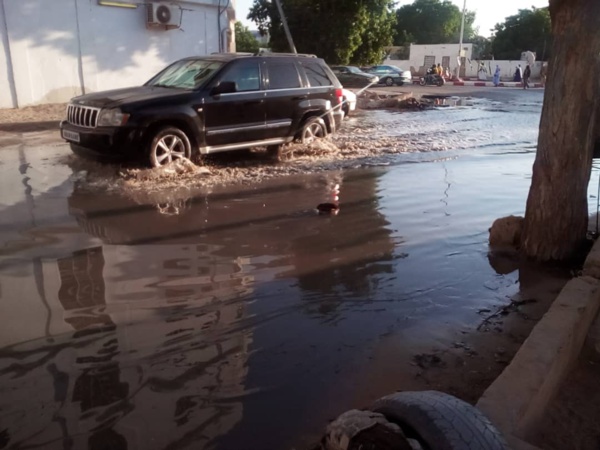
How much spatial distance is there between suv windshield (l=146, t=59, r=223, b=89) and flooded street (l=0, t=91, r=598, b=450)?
4.80 ft

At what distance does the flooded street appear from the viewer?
301 cm

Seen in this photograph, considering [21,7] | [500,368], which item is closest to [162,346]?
[500,368]

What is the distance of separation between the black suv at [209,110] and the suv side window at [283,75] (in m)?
0.02

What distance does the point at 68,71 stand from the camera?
16.2 meters

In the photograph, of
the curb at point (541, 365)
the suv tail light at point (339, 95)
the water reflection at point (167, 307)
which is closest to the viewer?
the curb at point (541, 365)

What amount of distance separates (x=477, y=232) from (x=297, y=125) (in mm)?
4533

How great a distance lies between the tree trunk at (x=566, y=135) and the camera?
16.3ft

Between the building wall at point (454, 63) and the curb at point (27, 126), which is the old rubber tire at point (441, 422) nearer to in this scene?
the curb at point (27, 126)

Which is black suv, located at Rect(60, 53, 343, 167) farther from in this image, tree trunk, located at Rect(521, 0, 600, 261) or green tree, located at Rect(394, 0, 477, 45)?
green tree, located at Rect(394, 0, 477, 45)

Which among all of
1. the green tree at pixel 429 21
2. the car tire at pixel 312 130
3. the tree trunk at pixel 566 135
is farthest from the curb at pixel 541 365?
the green tree at pixel 429 21

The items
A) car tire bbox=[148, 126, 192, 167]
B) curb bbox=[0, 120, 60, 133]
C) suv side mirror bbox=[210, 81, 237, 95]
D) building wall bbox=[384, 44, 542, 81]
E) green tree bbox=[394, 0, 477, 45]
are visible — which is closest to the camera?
car tire bbox=[148, 126, 192, 167]

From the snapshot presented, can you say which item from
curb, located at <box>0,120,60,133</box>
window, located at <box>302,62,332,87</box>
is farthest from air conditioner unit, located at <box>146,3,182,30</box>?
window, located at <box>302,62,332,87</box>

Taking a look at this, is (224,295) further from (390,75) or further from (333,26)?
(390,75)

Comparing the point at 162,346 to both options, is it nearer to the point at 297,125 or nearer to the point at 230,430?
the point at 230,430
